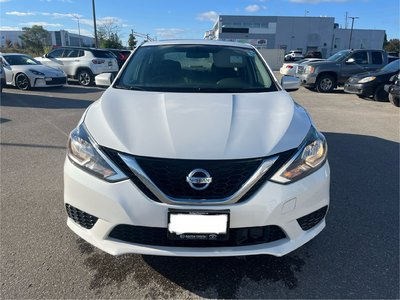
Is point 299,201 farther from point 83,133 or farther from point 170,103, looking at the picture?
point 83,133

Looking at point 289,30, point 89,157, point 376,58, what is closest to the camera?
point 89,157

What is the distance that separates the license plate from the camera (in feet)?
6.43

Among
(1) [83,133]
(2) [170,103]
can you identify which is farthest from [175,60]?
(1) [83,133]

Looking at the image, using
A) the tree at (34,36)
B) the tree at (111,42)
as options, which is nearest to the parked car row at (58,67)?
the tree at (111,42)

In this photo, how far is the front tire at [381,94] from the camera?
444 inches

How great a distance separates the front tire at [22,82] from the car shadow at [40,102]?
96 cm

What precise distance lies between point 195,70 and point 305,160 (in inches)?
67.7

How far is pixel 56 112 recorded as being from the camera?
8273mm

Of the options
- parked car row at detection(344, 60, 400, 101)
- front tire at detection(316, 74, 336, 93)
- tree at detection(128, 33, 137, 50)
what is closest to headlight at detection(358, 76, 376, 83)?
parked car row at detection(344, 60, 400, 101)

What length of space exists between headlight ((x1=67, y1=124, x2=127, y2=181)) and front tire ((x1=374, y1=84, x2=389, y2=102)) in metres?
11.3

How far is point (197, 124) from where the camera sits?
90.2 inches

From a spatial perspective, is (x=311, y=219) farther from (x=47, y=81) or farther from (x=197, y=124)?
(x=47, y=81)

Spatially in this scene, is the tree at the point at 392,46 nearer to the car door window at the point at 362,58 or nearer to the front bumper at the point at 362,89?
the car door window at the point at 362,58

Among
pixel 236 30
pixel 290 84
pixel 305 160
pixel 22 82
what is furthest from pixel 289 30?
pixel 305 160
